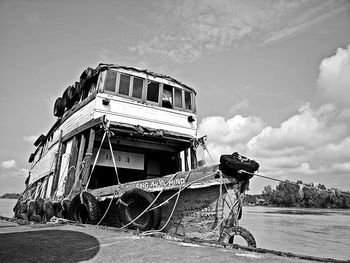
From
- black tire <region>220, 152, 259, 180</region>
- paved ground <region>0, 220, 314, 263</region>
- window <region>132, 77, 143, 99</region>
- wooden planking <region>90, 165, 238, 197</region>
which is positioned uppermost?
window <region>132, 77, 143, 99</region>

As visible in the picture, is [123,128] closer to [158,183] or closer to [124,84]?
[124,84]

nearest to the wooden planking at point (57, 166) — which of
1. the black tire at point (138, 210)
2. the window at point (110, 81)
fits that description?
the window at point (110, 81)

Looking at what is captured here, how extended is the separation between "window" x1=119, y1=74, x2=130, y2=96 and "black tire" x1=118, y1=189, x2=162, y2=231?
14.2 feet

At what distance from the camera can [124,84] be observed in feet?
32.3

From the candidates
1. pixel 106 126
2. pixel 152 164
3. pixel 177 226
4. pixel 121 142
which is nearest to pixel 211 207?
pixel 177 226

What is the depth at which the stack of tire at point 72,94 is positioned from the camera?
1064 cm

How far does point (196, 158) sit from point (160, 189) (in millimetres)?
4444

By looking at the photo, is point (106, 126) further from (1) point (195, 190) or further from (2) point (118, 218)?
(1) point (195, 190)

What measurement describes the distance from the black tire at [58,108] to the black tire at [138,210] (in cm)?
881

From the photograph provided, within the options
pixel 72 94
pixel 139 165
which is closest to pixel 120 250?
pixel 139 165

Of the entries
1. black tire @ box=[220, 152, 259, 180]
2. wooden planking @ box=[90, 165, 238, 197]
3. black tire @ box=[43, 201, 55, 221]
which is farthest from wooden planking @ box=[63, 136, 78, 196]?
black tire @ box=[220, 152, 259, 180]

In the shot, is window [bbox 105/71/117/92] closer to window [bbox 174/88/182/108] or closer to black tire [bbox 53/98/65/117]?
window [bbox 174/88/182/108]

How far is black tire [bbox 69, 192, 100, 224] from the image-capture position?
7074 millimetres

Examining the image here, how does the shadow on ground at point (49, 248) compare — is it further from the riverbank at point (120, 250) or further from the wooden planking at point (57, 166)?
the wooden planking at point (57, 166)
